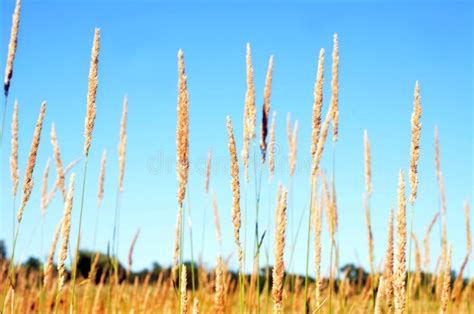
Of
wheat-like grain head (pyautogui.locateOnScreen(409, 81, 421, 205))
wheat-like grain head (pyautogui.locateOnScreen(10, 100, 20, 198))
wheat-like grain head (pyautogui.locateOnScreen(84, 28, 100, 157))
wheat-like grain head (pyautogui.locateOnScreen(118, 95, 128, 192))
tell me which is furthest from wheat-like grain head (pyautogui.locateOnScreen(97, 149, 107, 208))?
wheat-like grain head (pyautogui.locateOnScreen(409, 81, 421, 205))

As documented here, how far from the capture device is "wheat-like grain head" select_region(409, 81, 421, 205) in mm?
→ 1585

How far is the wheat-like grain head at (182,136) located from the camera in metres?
1.65

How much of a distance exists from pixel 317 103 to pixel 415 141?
1.17 feet

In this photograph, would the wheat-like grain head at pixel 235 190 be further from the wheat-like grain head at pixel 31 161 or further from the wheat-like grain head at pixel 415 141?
the wheat-like grain head at pixel 31 161

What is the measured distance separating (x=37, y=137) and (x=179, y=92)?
0.58 metres

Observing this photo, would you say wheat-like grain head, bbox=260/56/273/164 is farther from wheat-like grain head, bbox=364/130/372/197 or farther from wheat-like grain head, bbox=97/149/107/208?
wheat-like grain head, bbox=97/149/107/208

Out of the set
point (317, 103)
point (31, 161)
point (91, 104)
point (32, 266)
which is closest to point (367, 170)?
point (317, 103)

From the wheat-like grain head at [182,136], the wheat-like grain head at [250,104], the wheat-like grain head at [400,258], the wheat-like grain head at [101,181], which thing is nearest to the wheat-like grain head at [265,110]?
the wheat-like grain head at [250,104]

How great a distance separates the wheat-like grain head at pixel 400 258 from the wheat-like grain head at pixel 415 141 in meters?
0.21

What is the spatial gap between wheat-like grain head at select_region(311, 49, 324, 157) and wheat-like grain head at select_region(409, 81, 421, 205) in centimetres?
30

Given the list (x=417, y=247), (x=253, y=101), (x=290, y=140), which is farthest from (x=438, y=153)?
(x=253, y=101)

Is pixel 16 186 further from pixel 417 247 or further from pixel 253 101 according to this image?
pixel 417 247

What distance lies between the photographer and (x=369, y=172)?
2.55m

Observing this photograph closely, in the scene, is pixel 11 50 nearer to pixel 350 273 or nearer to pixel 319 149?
pixel 319 149
